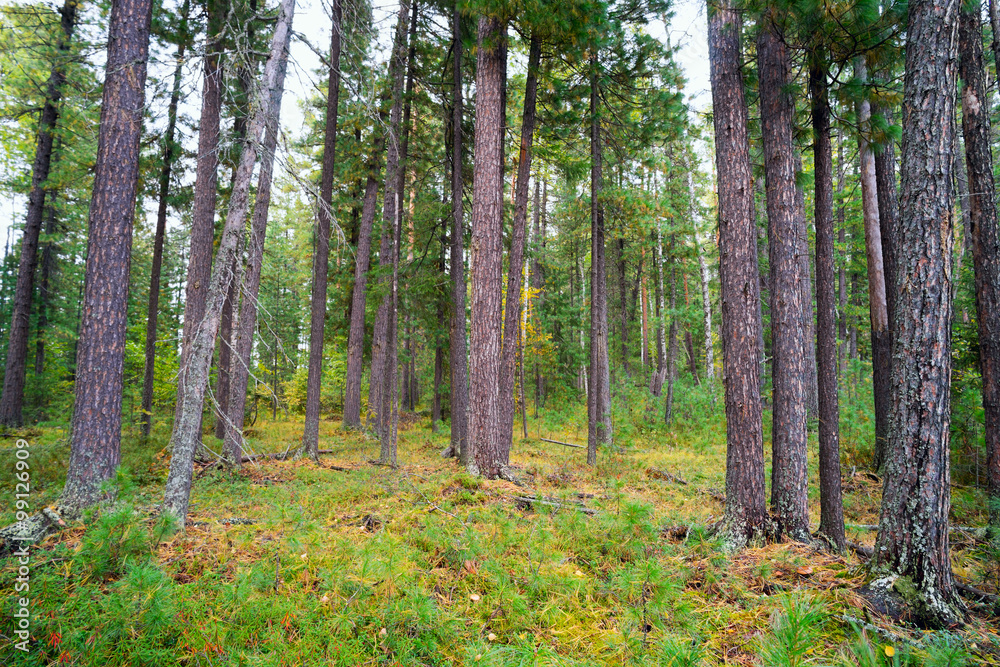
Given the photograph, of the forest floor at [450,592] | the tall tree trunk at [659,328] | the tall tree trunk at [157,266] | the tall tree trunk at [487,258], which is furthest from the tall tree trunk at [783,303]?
the tall tree trunk at [659,328]

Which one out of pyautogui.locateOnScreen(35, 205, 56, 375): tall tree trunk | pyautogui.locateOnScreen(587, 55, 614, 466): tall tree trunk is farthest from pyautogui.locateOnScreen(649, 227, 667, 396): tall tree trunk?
pyautogui.locateOnScreen(35, 205, 56, 375): tall tree trunk

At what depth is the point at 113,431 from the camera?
5.04 m

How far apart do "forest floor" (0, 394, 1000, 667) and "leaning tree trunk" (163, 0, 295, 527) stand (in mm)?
428

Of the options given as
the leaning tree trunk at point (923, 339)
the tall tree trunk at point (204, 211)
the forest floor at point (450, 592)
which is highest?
the tall tree trunk at point (204, 211)

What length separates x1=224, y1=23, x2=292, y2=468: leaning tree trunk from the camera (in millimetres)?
4977

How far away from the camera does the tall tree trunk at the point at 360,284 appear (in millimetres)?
12906

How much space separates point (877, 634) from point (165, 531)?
549 centimetres

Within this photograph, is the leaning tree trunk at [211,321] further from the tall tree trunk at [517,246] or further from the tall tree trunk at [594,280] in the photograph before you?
the tall tree trunk at [594,280]

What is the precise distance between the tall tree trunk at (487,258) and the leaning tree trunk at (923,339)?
16.2 ft

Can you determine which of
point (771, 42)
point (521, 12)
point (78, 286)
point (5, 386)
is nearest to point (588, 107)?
point (521, 12)

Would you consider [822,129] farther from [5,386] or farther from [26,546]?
[5,386]

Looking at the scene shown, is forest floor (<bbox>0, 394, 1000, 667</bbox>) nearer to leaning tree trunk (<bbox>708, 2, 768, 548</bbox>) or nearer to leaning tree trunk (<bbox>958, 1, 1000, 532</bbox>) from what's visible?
leaning tree trunk (<bbox>708, 2, 768, 548</bbox>)

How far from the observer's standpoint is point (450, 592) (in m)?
3.50

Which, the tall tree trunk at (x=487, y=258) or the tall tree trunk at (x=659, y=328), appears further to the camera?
the tall tree trunk at (x=659, y=328)
